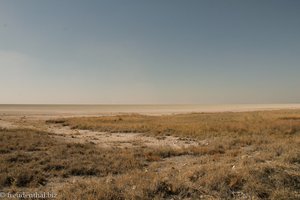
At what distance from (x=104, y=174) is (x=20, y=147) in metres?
8.15

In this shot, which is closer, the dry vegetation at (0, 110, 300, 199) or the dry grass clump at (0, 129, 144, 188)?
the dry vegetation at (0, 110, 300, 199)

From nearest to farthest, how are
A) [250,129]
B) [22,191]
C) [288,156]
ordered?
[22,191], [288,156], [250,129]

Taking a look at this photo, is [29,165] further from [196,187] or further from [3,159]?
[196,187]

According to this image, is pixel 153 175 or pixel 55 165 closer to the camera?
pixel 153 175

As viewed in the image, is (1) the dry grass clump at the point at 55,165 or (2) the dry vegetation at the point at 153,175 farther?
(1) the dry grass clump at the point at 55,165

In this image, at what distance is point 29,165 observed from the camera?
469 inches

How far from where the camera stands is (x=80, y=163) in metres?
12.6

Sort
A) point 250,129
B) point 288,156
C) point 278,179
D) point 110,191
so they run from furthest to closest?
1. point 250,129
2. point 288,156
3. point 278,179
4. point 110,191

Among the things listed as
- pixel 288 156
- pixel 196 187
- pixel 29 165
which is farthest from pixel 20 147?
pixel 288 156

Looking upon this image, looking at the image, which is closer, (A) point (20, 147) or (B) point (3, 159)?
(B) point (3, 159)

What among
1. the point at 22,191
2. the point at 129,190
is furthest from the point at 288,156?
the point at 22,191

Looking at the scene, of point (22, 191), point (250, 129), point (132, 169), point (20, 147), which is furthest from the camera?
point (250, 129)

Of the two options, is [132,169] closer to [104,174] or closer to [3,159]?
[104,174]

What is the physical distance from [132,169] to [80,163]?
2439mm
